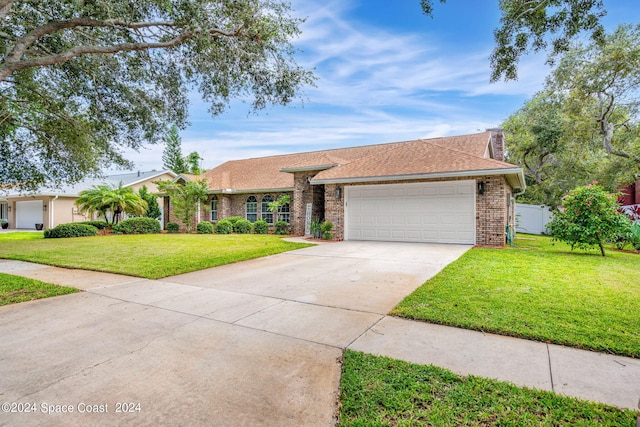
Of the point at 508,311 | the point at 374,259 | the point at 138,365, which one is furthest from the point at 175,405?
the point at 374,259

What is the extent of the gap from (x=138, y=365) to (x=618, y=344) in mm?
4745

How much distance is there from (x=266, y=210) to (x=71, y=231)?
989 cm

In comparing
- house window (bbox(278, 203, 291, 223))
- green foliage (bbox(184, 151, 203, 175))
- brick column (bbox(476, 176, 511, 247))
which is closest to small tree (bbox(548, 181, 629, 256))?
brick column (bbox(476, 176, 511, 247))

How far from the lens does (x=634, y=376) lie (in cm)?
284

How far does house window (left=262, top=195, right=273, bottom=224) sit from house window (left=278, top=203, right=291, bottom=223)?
0.72m

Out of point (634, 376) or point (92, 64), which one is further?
point (92, 64)

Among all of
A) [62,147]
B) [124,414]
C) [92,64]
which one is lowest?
[124,414]

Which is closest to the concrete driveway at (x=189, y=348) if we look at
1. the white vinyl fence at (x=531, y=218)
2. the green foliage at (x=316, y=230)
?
the green foliage at (x=316, y=230)

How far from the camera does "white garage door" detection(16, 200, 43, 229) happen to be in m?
26.1

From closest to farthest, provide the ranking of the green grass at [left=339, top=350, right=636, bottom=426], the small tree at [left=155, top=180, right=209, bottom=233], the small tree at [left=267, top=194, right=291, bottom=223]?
1. the green grass at [left=339, top=350, right=636, bottom=426]
2. the small tree at [left=267, top=194, right=291, bottom=223]
3. the small tree at [left=155, top=180, right=209, bottom=233]

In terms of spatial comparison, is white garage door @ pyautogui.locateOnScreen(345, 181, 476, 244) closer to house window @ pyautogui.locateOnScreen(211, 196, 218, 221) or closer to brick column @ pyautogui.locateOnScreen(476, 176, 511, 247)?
brick column @ pyautogui.locateOnScreen(476, 176, 511, 247)

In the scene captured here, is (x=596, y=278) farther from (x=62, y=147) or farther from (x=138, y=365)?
(x=62, y=147)

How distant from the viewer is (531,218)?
69.0ft

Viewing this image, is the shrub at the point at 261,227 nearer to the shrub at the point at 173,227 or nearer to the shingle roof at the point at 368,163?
the shingle roof at the point at 368,163
